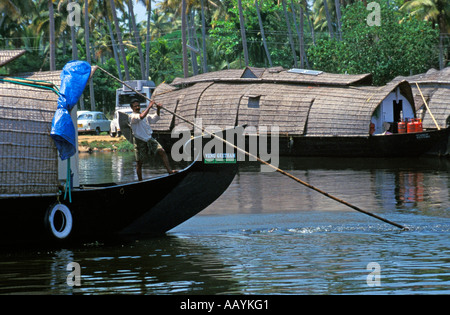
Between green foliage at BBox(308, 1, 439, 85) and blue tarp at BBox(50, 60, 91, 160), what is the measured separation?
2178cm

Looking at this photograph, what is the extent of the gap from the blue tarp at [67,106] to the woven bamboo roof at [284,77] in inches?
567

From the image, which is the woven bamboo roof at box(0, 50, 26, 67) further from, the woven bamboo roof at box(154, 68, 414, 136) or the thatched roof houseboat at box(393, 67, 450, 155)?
the thatched roof houseboat at box(393, 67, 450, 155)

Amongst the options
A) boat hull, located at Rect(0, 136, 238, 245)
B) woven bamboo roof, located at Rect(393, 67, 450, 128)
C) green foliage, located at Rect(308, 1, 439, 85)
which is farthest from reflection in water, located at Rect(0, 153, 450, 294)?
green foliage, located at Rect(308, 1, 439, 85)

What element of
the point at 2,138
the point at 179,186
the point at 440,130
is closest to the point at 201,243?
the point at 179,186

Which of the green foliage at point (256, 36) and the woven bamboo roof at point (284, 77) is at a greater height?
the green foliage at point (256, 36)

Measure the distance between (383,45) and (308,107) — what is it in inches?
323

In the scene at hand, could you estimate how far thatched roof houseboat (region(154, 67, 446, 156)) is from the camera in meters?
22.0

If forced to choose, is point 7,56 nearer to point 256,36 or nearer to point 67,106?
point 67,106

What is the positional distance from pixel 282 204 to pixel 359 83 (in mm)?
11261

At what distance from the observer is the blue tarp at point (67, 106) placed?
8.95m

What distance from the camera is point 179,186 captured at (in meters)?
9.94

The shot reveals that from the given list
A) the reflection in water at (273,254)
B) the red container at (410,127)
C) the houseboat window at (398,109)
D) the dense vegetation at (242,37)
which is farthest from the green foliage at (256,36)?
the reflection in water at (273,254)

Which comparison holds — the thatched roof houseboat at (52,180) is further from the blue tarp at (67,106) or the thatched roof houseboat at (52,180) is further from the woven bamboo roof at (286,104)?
the woven bamboo roof at (286,104)
